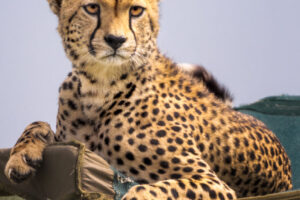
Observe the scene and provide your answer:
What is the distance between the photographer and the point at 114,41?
105cm

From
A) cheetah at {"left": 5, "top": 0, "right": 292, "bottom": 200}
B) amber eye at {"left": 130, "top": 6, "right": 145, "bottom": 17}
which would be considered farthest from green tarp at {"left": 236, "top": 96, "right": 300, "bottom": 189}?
amber eye at {"left": 130, "top": 6, "right": 145, "bottom": 17}

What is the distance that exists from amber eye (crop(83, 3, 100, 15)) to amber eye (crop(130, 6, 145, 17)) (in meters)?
0.08

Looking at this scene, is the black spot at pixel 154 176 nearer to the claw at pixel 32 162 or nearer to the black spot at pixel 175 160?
the black spot at pixel 175 160

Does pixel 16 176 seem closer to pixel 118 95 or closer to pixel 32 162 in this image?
pixel 32 162

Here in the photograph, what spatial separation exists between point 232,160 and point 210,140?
0.08m

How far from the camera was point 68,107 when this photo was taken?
1233 mm

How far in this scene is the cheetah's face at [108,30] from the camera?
106 centimetres

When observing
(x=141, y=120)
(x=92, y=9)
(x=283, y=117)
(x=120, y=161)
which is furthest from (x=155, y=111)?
(x=283, y=117)

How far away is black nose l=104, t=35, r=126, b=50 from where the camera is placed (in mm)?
1044

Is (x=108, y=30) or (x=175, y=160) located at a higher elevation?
(x=108, y=30)

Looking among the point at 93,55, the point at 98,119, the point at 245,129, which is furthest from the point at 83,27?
the point at 245,129

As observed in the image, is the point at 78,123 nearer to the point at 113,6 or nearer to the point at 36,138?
the point at 36,138

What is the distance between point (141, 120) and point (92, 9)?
0.27 m

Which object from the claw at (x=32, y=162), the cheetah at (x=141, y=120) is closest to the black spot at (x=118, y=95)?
the cheetah at (x=141, y=120)
